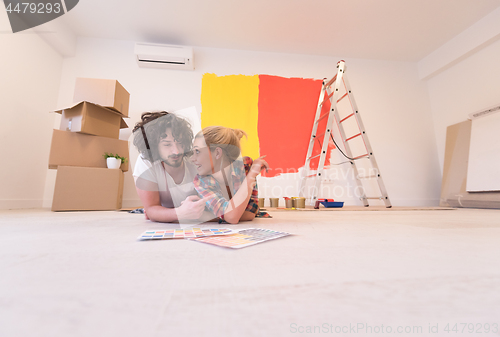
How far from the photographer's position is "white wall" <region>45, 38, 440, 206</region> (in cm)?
253

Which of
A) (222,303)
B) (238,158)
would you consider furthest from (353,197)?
(222,303)

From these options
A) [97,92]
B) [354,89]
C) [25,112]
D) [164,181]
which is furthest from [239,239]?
[354,89]

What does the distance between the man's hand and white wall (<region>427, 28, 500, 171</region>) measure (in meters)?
3.04

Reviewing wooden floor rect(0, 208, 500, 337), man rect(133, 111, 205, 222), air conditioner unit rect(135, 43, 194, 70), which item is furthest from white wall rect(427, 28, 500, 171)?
man rect(133, 111, 205, 222)

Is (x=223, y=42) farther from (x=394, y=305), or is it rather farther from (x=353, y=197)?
(x=394, y=305)

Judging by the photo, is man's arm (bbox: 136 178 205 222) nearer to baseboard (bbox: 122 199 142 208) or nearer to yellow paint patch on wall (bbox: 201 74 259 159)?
baseboard (bbox: 122 199 142 208)

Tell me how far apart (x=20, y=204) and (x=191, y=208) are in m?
1.95

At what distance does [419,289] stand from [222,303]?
0.86ft

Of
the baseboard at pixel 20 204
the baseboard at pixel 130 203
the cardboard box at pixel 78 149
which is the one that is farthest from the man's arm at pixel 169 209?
the baseboard at pixel 20 204

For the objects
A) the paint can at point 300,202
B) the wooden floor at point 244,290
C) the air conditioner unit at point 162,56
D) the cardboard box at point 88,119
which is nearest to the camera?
the wooden floor at point 244,290

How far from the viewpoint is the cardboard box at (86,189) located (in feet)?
5.51

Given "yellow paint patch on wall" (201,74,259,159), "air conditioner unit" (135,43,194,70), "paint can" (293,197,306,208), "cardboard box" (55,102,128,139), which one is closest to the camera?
"cardboard box" (55,102,128,139)

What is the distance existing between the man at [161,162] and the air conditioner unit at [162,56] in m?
1.71

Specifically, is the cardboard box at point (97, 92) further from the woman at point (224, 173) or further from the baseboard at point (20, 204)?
the woman at point (224, 173)
